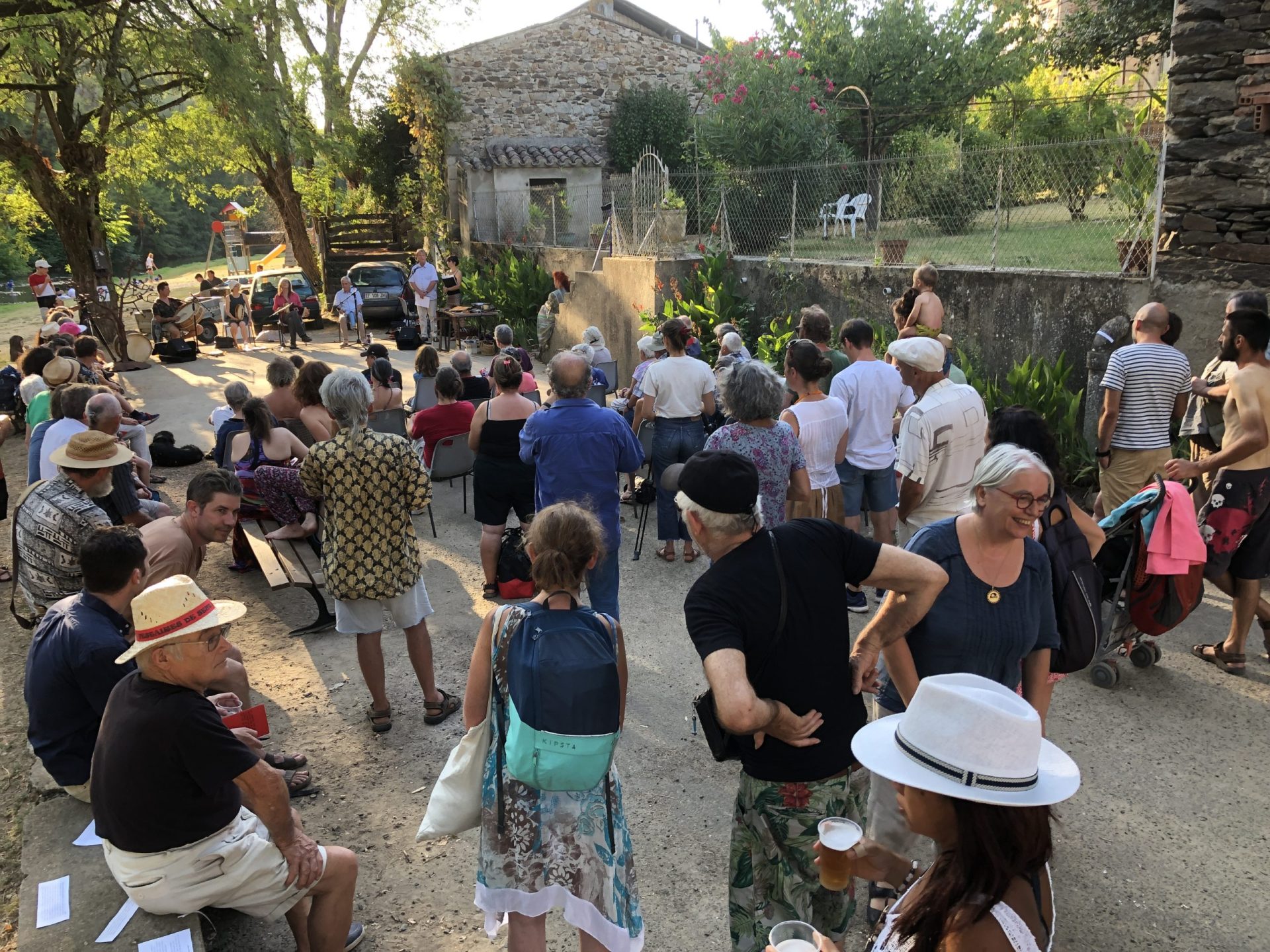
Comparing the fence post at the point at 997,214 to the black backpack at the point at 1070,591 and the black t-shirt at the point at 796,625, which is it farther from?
the black t-shirt at the point at 796,625

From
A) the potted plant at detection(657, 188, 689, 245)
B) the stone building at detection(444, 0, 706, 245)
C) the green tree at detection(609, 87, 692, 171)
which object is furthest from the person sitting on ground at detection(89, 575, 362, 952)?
the green tree at detection(609, 87, 692, 171)

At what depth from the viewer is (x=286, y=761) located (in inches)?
166

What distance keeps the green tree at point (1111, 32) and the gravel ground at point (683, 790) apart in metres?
12.0

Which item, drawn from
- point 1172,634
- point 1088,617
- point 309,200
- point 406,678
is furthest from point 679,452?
point 309,200

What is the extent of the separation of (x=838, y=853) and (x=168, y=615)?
200cm

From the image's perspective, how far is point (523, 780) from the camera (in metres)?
2.49

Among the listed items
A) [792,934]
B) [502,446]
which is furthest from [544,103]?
[792,934]

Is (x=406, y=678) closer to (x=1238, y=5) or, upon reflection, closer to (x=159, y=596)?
(x=159, y=596)

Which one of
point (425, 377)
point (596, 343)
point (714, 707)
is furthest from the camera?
point (596, 343)

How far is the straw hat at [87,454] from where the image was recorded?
184 inches

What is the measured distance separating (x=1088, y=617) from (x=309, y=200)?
27.1m

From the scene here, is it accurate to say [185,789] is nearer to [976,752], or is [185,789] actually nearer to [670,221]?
[976,752]

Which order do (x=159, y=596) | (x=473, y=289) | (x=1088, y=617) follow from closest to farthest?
(x=159, y=596) → (x=1088, y=617) → (x=473, y=289)

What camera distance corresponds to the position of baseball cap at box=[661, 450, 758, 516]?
2.37m
